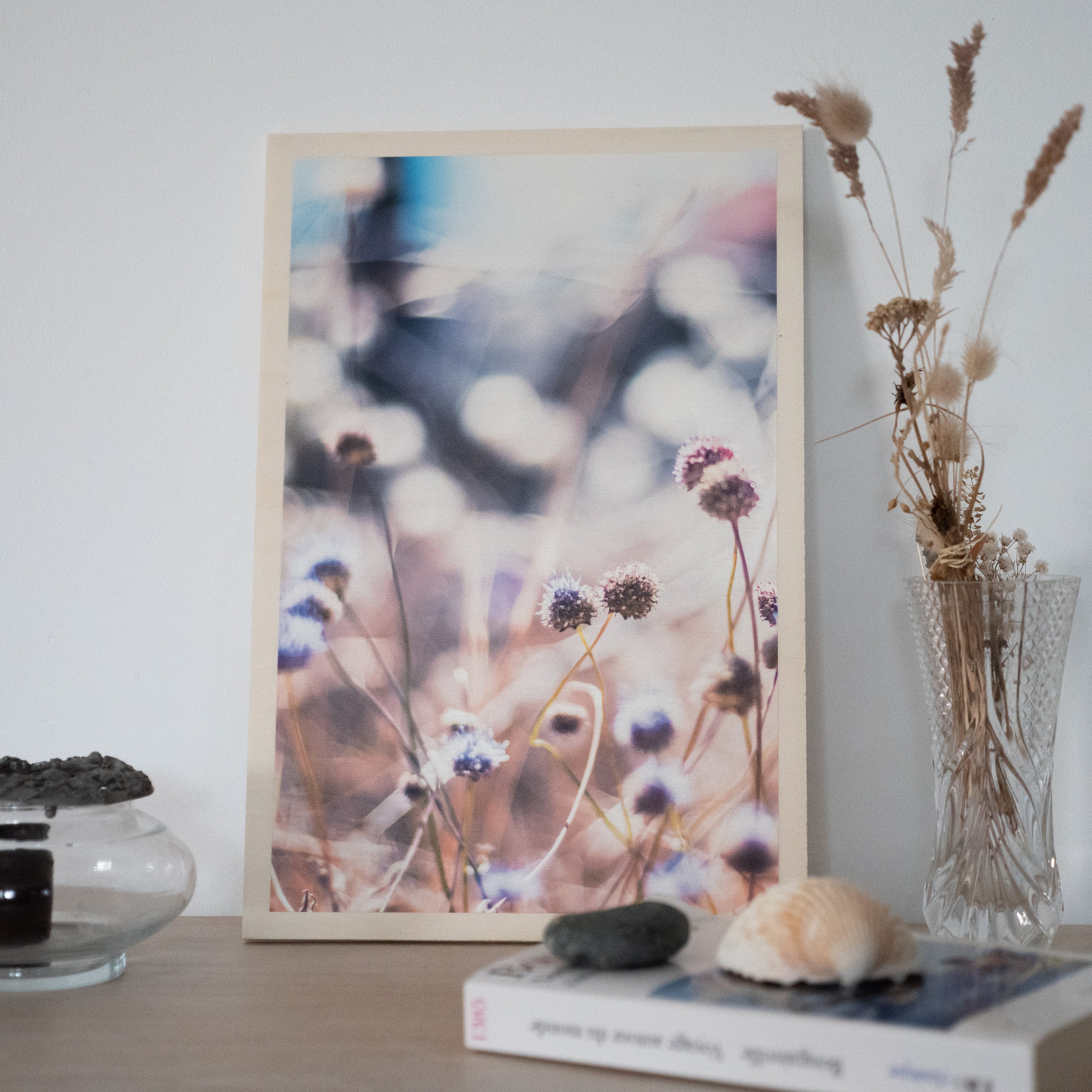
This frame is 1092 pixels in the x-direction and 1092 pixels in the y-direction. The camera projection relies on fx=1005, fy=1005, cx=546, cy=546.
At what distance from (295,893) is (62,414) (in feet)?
1.60

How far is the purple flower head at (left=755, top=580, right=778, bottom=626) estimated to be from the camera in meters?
0.85

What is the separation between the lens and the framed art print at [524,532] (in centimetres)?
84

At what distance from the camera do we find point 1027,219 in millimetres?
909

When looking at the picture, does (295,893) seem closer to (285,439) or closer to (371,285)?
(285,439)

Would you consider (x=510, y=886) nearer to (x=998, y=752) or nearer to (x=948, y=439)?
(x=998, y=752)

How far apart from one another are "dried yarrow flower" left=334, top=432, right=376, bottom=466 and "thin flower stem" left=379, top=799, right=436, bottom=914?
0.30 meters

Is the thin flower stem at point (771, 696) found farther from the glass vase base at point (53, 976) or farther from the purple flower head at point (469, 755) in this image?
the glass vase base at point (53, 976)

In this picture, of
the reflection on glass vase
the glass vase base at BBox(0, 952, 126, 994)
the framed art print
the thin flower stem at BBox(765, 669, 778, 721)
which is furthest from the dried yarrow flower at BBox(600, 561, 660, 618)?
the glass vase base at BBox(0, 952, 126, 994)

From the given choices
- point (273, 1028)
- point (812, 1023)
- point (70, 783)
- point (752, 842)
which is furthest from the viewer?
point (752, 842)

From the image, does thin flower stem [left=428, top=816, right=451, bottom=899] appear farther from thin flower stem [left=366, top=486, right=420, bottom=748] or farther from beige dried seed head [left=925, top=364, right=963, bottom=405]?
beige dried seed head [left=925, top=364, right=963, bottom=405]

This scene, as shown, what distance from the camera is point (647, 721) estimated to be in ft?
2.79

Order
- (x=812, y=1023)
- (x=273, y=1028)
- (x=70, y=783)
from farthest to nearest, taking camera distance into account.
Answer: (x=70, y=783) → (x=273, y=1028) → (x=812, y=1023)

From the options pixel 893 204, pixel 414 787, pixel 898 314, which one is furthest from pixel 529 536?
pixel 893 204

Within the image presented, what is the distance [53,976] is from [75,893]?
0.18 ft
